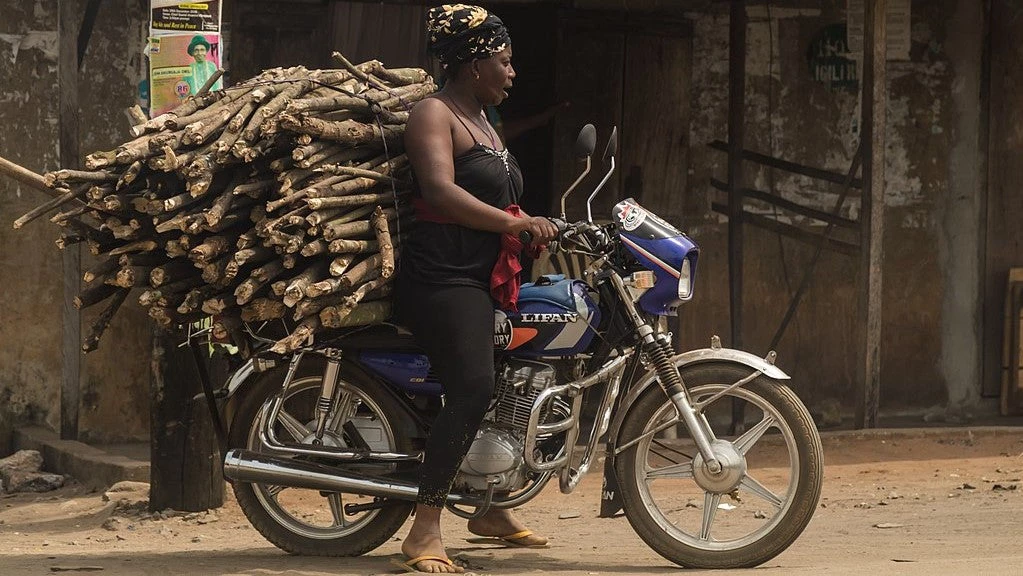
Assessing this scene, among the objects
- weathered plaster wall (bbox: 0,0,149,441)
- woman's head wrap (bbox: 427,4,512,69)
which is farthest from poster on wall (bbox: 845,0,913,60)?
woman's head wrap (bbox: 427,4,512,69)

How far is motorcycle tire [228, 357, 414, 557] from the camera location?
223 inches

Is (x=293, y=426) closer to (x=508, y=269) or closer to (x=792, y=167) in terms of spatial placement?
(x=508, y=269)

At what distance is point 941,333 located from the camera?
10.0 m

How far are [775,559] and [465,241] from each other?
64.8 inches

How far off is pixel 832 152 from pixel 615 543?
4.13m

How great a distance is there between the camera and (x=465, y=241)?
17.6ft

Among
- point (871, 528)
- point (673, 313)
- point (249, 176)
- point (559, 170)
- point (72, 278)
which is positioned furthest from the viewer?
point (559, 170)

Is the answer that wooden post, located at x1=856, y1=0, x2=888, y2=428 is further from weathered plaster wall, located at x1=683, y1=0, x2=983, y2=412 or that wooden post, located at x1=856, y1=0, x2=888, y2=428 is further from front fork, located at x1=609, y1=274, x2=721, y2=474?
front fork, located at x1=609, y1=274, x2=721, y2=474

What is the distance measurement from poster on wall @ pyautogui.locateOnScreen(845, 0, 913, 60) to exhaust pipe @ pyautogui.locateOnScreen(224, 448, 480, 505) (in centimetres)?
513

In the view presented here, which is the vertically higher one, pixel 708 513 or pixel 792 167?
pixel 792 167

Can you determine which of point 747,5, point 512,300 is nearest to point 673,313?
point 512,300

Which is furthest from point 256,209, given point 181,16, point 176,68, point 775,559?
point 775,559

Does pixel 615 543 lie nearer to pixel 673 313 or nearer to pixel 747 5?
pixel 673 313

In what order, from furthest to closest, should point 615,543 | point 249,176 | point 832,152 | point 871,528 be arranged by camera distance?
point 832,152
point 871,528
point 615,543
point 249,176
